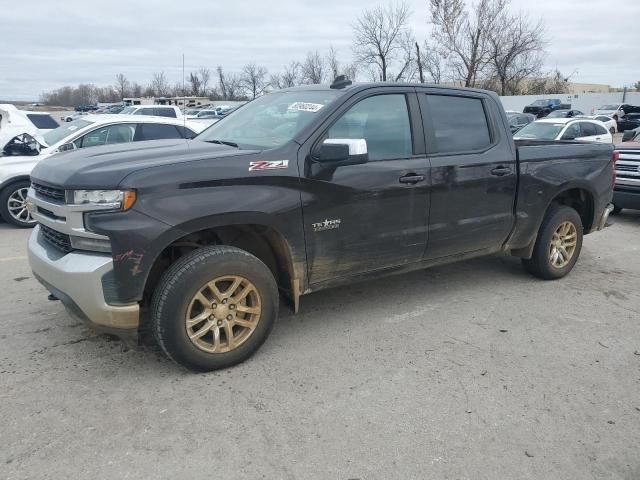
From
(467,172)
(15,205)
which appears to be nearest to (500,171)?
(467,172)

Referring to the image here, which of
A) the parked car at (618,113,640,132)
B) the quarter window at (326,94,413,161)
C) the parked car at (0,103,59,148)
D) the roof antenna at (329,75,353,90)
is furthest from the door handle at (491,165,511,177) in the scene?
the parked car at (618,113,640,132)

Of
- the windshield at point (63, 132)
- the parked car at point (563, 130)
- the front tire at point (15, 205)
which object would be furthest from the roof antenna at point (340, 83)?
the parked car at point (563, 130)

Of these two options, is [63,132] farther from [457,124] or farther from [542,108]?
[542,108]

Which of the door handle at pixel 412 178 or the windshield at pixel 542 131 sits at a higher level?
the windshield at pixel 542 131

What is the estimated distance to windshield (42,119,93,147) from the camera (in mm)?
8867

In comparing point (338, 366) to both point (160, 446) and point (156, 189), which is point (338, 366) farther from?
point (156, 189)

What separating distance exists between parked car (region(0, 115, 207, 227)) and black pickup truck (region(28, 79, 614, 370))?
15.0 feet

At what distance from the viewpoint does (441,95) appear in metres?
4.52

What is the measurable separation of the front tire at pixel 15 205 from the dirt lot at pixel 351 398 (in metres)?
3.42

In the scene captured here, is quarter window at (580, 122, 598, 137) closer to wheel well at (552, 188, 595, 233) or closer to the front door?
wheel well at (552, 188, 595, 233)

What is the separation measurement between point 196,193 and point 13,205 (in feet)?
19.5

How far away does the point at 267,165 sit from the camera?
3.44m

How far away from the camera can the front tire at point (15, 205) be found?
25.2 ft

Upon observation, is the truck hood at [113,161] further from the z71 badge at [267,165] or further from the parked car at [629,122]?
the parked car at [629,122]
